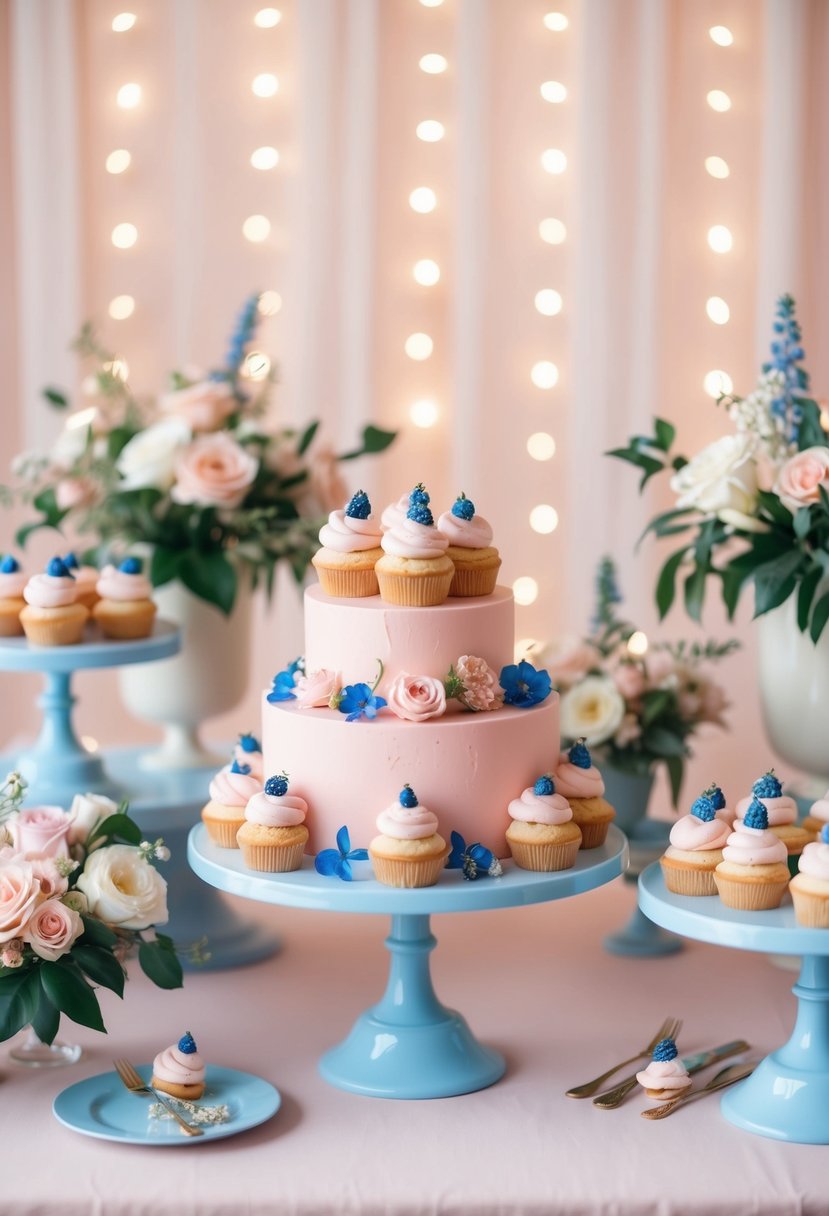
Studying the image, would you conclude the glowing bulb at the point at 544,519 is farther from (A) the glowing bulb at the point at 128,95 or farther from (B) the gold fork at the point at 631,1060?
(B) the gold fork at the point at 631,1060

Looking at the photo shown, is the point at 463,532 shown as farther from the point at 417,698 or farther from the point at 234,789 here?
the point at 234,789

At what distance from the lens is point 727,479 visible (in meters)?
1.89

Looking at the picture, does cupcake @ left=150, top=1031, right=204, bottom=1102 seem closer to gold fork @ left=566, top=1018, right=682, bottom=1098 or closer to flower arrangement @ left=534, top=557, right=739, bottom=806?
gold fork @ left=566, top=1018, right=682, bottom=1098

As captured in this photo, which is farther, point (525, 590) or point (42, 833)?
point (525, 590)

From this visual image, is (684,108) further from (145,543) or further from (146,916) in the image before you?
(146,916)

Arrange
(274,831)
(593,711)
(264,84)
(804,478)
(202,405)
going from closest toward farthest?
1. (274,831)
2. (804,478)
3. (593,711)
4. (202,405)
5. (264,84)

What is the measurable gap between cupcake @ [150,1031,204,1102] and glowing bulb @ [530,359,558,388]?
1.72 m

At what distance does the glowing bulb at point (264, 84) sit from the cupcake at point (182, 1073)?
6.33 ft

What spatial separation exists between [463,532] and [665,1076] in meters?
0.59

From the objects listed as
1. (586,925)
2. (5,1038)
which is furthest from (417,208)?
(5,1038)

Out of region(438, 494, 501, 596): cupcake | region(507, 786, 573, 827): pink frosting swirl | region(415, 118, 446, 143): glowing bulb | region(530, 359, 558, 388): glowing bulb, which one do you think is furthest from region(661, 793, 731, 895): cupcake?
region(415, 118, 446, 143): glowing bulb

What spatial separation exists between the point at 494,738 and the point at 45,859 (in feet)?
1.57

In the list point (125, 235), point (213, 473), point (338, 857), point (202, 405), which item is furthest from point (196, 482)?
point (125, 235)

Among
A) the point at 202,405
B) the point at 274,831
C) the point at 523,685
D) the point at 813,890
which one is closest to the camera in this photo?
the point at 813,890
